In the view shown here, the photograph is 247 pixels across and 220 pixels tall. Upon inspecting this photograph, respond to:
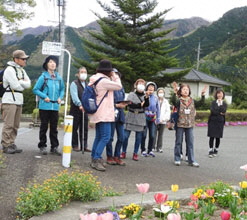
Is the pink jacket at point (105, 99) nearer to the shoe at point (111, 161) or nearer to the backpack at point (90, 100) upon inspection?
the backpack at point (90, 100)

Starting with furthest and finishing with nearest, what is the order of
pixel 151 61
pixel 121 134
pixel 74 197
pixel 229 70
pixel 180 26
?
pixel 180 26 → pixel 229 70 → pixel 151 61 → pixel 121 134 → pixel 74 197

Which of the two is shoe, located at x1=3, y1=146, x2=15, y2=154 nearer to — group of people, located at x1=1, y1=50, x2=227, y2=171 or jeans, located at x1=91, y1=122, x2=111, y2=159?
group of people, located at x1=1, y1=50, x2=227, y2=171

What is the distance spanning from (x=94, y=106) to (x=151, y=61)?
57.5 feet

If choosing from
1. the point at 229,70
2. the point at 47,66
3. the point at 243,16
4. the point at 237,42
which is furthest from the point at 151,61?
the point at 243,16

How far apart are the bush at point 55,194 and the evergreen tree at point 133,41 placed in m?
18.4

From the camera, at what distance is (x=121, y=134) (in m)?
6.11

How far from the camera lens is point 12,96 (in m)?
5.88

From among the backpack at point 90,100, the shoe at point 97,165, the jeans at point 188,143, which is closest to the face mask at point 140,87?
the jeans at point 188,143

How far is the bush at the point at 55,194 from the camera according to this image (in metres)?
3.17

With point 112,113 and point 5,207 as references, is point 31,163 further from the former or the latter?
point 5,207

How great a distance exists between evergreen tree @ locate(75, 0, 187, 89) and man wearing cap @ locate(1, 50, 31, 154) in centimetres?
1602

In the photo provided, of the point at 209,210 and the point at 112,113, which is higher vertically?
the point at 112,113

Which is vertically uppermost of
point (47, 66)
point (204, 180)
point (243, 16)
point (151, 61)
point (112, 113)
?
point (243, 16)

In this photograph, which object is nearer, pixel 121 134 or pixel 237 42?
pixel 121 134
